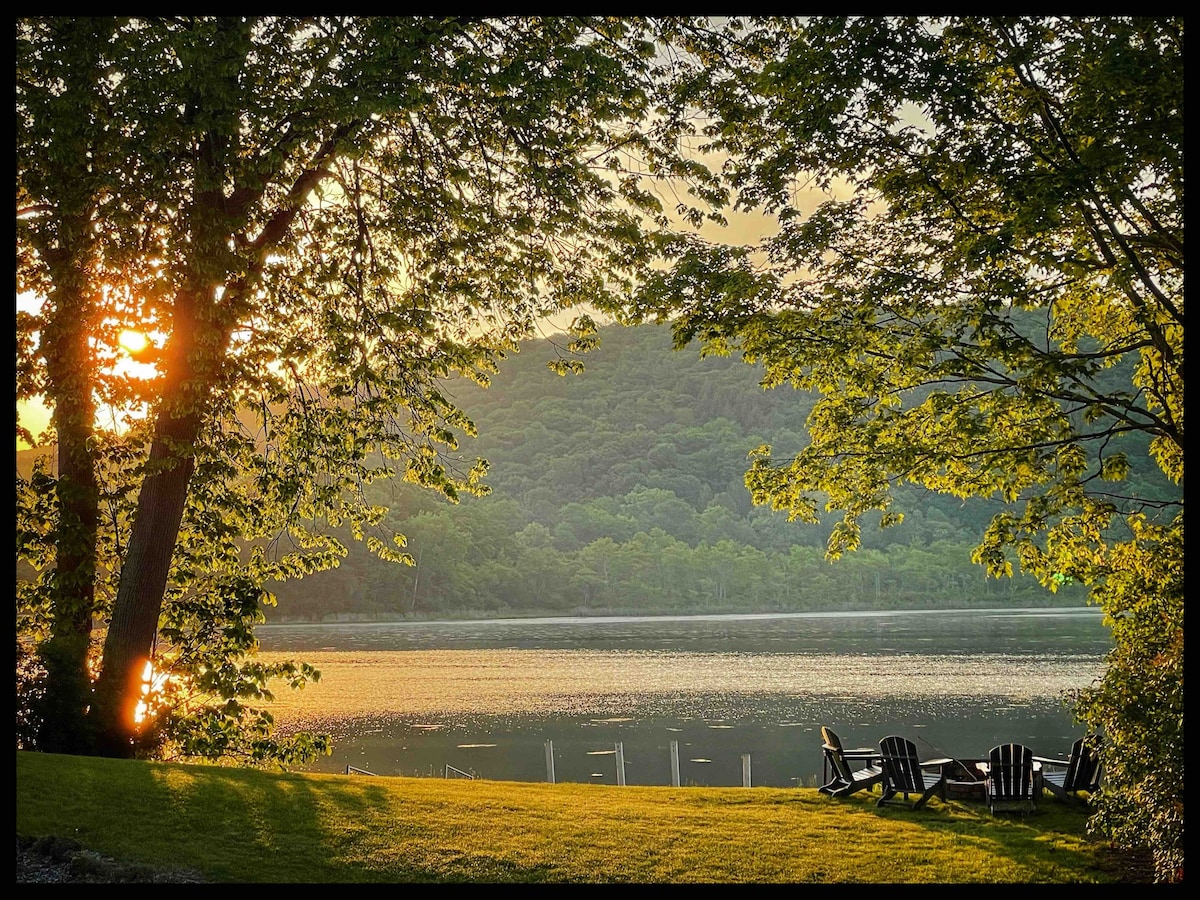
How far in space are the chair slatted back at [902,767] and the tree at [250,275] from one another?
6943mm

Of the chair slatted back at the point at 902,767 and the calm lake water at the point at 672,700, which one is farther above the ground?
the chair slatted back at the point at 902,767

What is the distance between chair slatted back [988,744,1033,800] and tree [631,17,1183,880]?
7.12ft

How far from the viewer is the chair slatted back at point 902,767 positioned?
12664 millimetres

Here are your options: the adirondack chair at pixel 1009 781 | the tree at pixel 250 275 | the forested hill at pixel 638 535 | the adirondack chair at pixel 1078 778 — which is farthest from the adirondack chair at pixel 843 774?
the forested hill at pixel 638 535

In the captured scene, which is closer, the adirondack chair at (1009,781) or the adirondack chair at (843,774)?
the adirondack chair at (1009,781)

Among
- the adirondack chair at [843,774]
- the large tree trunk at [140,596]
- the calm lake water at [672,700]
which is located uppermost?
the large tree trunk at [140,596]

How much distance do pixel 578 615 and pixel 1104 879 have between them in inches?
4928

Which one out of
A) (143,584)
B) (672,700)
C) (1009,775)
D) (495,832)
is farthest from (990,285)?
(672,700)

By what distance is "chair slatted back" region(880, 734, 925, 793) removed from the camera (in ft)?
41.5

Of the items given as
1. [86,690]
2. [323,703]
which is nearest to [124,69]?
[86,690]

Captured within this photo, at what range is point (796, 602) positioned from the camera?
141 m

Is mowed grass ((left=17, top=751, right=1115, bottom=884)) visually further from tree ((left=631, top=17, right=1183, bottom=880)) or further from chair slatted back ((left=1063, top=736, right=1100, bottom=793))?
tree ((left=631, top=17, right=1183, bottom=880))

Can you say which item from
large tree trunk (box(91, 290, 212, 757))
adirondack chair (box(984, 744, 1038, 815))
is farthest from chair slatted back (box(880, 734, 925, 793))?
large tree trunk (box(91, 290, 212, 757))

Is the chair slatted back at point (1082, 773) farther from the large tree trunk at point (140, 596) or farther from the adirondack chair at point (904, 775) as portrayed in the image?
the large tree trunk at point (140, 596)
